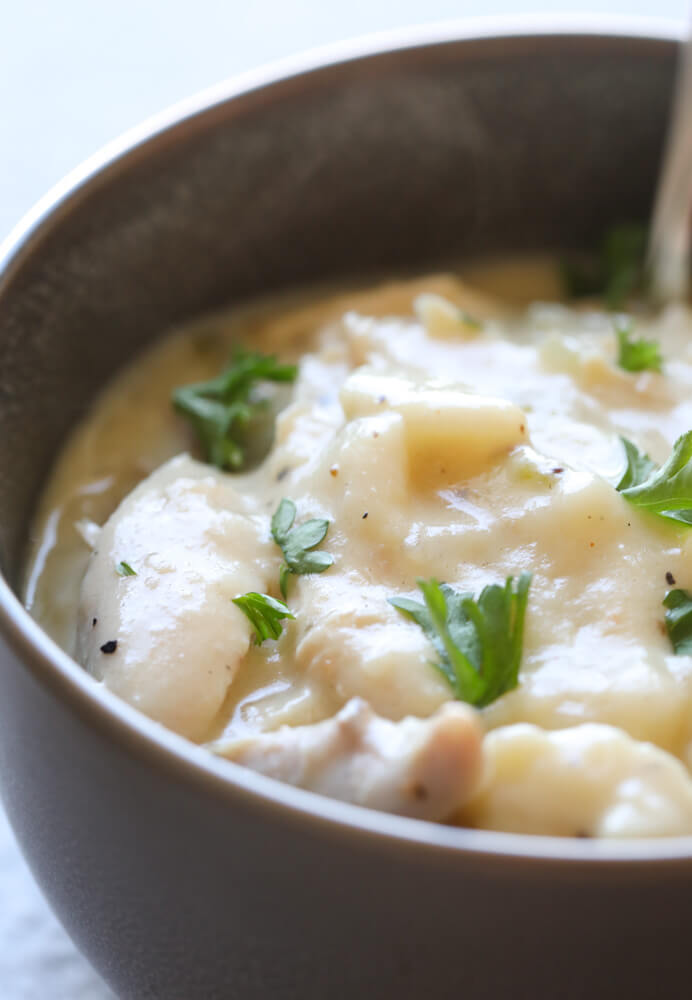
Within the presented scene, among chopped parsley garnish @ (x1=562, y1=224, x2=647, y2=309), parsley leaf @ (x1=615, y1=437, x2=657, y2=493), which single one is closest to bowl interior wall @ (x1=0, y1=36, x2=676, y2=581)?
chopped parsley garnish @ (x1=562, y1=224, x2=647, y2=309)

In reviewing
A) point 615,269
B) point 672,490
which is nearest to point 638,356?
point 672,490

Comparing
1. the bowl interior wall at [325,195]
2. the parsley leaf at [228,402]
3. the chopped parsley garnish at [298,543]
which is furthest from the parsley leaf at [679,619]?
the bowl interior wall at [325,195]

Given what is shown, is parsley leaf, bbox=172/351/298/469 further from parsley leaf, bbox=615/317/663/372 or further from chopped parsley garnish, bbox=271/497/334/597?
parsley leaf, bbox=615/317/663/372

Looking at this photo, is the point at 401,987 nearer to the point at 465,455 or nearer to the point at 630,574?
the point at 630,574

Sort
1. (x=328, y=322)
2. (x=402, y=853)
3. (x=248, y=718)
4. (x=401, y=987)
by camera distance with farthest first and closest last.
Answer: (x=328, y=322) < (x=248, y=718) < (x=401, y=987) < (x=402, y=853)

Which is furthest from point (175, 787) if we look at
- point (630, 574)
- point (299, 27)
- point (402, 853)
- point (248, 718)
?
point (299, 27)

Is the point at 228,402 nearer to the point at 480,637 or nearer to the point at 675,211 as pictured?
the point at 480,637

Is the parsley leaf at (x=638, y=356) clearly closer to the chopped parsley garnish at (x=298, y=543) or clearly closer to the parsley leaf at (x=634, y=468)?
the parsley leaf at (x=634, y=468)
